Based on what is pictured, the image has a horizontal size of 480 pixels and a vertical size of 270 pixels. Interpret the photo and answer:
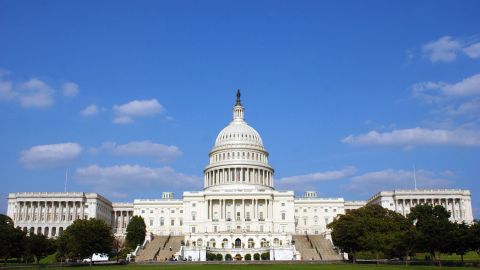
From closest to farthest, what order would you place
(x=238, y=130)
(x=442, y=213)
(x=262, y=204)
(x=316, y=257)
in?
(x=442, y=213), (x=316, y=257), (x=262, y=204), (x=238, y=130)

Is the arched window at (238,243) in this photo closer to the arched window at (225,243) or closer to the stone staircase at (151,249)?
the arched window at (225,243)

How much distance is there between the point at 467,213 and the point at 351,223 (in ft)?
214

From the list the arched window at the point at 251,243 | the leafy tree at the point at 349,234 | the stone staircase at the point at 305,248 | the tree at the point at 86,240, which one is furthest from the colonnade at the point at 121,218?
the leafy tree at the point at 349,234

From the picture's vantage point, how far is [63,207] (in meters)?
142

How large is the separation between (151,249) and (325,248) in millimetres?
34563

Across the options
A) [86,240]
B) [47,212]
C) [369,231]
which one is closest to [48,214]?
[47,212]

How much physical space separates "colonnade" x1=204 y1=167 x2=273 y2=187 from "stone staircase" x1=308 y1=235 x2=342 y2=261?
32.0m

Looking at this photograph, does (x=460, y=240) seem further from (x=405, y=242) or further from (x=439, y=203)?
(x=439, y=203)

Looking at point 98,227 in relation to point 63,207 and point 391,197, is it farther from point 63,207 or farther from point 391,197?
point 391,197

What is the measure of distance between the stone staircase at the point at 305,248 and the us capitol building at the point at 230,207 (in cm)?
25

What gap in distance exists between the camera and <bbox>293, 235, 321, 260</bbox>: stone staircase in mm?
97250

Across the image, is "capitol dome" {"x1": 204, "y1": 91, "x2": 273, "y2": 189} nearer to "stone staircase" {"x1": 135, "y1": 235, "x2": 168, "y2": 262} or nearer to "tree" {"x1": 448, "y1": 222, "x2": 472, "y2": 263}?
"stone staircase" {"x1": 135, "y1": 235, "x2": 168, "y2": 262}

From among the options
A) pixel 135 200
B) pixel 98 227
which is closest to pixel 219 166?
pixel 135 200

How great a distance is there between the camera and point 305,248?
106 m
